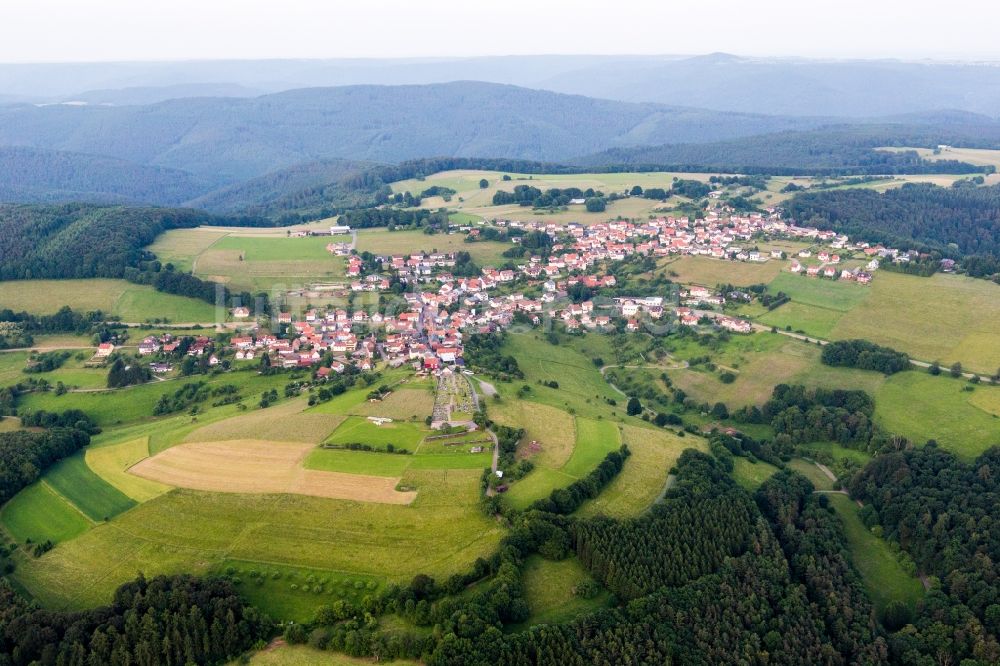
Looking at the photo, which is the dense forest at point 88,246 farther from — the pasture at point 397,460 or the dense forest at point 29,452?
the pasture at point 397,460

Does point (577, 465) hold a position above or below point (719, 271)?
below

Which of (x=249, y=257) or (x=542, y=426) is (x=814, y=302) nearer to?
(x=542, y=426)

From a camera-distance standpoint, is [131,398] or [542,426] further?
[131,398]

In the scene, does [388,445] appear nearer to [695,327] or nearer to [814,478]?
[814,478]

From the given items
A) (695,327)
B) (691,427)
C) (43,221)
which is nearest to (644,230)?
(695,327)

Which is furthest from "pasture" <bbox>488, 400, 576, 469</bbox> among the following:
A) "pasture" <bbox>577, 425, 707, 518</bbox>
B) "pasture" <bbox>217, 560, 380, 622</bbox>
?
"pasture" <bbox>217, 560, 380, 622</bbox>

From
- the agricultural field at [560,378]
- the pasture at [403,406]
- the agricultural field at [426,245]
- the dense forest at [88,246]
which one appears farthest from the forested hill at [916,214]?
the dense forest at [88,246]

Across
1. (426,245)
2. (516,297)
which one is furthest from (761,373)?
(426,245)
